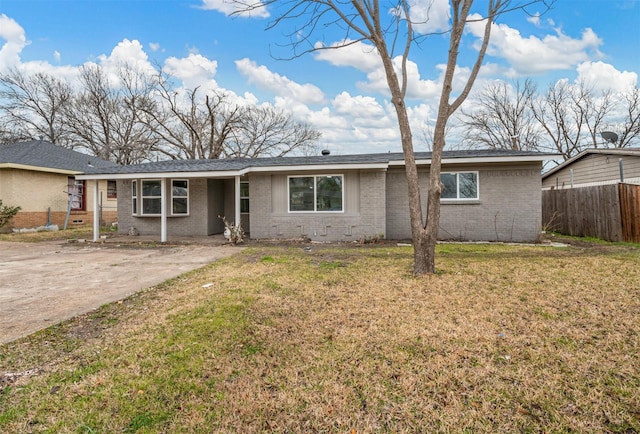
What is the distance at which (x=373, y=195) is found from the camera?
10602 mm

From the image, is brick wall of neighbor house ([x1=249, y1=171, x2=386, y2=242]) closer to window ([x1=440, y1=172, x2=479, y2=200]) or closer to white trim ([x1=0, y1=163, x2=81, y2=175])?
window ([x1=440, y1=172, x2=479, y2=200])

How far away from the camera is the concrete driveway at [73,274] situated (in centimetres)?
407

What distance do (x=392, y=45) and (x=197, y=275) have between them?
629 cm

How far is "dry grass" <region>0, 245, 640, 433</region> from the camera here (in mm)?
2102

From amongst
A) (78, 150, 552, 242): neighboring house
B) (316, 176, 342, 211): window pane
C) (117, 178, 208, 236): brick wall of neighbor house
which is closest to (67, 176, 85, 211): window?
(117, 178, 208, 236): brick wall of neighbor house

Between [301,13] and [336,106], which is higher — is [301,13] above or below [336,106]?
below

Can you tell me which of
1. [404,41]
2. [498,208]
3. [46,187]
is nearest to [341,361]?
[404,41]

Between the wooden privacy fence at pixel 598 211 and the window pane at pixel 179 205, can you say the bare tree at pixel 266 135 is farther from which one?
the wooden privacy fence at pixel 598 211

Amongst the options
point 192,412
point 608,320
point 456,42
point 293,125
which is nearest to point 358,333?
point 192,412

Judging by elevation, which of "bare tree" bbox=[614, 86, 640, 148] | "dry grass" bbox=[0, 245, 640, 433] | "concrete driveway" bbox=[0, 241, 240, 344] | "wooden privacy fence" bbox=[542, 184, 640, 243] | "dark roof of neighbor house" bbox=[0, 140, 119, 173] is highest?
"bare tree" bbox=[614, 86, 640, 148]

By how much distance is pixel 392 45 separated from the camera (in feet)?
23.3

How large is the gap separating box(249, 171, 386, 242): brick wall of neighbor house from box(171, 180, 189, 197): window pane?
9.48ft

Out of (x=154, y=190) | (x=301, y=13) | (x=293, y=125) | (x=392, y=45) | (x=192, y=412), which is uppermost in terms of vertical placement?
(x=293, y=125)

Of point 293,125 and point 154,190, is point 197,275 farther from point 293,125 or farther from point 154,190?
point 293,125
